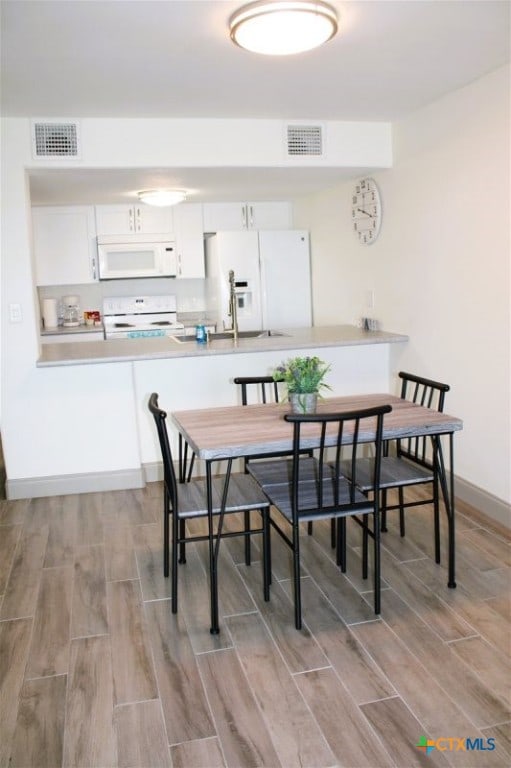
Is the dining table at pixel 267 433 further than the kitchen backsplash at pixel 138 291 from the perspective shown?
No

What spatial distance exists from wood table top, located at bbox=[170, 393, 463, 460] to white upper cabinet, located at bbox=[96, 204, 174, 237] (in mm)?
3689

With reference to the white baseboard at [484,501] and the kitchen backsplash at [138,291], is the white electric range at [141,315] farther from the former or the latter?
the white baseboard at [484,501]

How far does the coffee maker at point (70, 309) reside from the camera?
22.2ft

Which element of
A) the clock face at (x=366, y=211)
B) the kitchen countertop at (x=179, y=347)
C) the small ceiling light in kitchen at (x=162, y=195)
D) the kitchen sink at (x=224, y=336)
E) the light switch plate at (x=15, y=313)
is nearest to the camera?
the light switch plate at (x=15, y=313)

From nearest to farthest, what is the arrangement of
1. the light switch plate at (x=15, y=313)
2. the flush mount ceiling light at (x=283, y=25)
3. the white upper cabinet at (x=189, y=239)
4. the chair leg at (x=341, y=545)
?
the flush mount ceiling light at (x=283, y=25) → the chair leg at (x=341, y=545) → the light switch plate at (x=15, y=313) → the white upper cabinet at (x=189, y=239)

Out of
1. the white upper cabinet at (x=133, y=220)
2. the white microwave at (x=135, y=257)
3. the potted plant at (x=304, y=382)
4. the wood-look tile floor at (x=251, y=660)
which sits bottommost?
the wood-look tile floor at (x=251, y=660)

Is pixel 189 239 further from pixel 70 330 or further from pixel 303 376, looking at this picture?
pixel 303 376

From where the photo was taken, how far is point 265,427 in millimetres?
2826

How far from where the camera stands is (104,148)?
157 inches

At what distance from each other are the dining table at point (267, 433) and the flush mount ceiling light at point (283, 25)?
1512mm

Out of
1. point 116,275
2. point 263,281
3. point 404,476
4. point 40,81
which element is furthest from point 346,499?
point 116,275

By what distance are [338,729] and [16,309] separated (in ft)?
10.1

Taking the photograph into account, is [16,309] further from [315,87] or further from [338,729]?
[338,729]

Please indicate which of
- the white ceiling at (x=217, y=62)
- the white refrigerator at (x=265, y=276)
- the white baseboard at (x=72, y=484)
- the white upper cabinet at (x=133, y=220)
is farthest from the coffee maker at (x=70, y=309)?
the white baseboard at (x=72, y=484)
